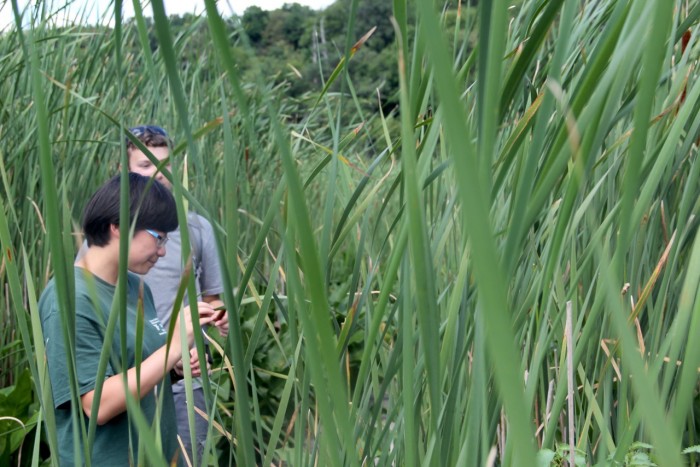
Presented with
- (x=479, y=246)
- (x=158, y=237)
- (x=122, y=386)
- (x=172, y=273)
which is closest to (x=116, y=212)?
(x=158, y=237)

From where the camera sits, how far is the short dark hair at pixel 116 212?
66.2 inches

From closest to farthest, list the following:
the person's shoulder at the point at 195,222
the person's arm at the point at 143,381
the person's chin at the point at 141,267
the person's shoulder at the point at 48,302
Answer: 1. the person's shoulder at the point at 195,222
2. the person's arm at the point at 143,381
3. the person's shoulder at the point at 48,302
4. the person's chin at the point at 141,267

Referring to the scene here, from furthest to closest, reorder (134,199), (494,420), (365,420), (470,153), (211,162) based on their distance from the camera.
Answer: (211,162) → (134,199) → (365,420) → (494,420) → (470,153)

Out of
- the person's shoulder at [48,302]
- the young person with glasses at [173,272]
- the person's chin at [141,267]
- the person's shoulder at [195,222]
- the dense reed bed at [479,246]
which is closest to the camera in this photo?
the dense reed bed at [479,246]

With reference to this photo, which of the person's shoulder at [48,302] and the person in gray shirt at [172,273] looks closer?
the person's shoulder at [48,302]

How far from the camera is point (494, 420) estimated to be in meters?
0.78

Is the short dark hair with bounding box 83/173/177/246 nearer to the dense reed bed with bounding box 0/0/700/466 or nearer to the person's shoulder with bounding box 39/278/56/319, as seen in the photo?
the person's shoulder with bounding box 39/278/56/319

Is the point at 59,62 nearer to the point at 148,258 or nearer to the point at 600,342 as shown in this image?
the point at 148,258

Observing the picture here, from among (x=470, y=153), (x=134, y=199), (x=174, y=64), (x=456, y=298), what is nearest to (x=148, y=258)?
(x=134, y=199)

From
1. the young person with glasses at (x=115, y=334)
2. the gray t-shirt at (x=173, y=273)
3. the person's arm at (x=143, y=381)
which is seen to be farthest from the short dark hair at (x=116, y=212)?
the gray t-shirt at (x=173, y=273)

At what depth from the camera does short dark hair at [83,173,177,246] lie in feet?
5.52

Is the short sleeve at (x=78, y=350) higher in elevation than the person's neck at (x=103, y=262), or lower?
lower

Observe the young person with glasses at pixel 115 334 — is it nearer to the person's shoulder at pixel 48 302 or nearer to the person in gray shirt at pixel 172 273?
the person's shoulder at pixel 48 302

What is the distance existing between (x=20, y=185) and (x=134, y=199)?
1385 mm
